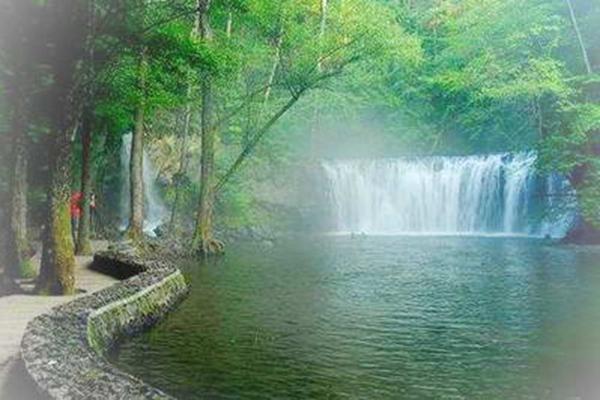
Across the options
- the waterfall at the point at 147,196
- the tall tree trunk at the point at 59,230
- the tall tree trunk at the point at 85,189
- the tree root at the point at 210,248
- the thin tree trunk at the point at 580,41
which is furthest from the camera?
the waterfall at the point at 147,196

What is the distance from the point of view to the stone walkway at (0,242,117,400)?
796 cm

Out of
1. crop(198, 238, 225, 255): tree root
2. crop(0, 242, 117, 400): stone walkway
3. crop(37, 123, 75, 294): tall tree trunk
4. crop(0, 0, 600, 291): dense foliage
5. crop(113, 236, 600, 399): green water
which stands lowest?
crop(113, 236, 600, 399): green water

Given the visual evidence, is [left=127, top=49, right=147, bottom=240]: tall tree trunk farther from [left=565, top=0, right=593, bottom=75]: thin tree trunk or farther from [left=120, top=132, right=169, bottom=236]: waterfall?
[left=565, top=0, right=593, bottom=75]: thin tree trunk

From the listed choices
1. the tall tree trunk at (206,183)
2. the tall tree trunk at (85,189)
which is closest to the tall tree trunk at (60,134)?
the tall tree trunk at (85,189)

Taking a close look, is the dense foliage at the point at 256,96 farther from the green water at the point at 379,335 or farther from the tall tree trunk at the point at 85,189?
the green water at the point at 379,335

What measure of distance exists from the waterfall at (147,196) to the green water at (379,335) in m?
15.2

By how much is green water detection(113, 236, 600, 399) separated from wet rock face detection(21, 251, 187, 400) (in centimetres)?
44

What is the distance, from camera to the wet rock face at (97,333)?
742 centimetres

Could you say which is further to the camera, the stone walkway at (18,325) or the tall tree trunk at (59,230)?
the tall tree trunk at (59,230)

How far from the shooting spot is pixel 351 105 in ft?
170

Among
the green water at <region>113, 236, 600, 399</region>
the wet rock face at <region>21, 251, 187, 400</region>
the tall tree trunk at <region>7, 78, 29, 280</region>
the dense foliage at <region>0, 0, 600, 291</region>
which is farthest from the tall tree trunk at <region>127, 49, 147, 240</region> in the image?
the tall tree trunk at <region>7, 78, 29, 280</region>

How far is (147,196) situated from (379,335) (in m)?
28.1

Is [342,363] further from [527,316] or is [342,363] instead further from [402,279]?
[402,279]

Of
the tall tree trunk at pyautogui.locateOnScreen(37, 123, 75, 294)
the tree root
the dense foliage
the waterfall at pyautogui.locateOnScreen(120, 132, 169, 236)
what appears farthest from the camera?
the waterfall at pyautogui.locateOnScreen(120, 132, 169, 236)
